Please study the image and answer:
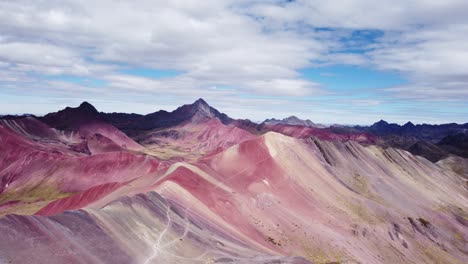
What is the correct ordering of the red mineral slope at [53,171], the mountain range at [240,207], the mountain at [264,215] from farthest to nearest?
the red mineral slope at [53,171] < the mountain range at [240,207] < the mountain at [264,215]

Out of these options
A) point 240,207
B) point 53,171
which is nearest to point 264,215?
point 240,207

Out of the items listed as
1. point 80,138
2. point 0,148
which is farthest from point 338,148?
point 80,138

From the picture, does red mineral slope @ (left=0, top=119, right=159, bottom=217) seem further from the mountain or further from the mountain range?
the mountain

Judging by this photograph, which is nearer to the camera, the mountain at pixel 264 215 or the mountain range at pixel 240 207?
the mountain at pixel 264 215

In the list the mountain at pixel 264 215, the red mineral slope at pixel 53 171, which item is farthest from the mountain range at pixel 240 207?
the red mineral slope at pixel 53 171

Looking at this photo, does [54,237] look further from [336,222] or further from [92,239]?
[336,222]

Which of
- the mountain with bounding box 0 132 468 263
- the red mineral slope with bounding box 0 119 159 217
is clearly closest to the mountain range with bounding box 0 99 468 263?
the mountain with bounding box 0 132 468 263

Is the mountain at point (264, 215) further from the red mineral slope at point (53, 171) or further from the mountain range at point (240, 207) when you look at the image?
the red mineral slope at point (53, 171)

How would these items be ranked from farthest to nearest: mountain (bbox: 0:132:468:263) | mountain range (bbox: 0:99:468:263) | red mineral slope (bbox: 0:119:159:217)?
red mineral slope (bbox: 0:119:159:217) → mountain range (bbox: 0:99:468:263) → mountain (bbox: 0:132:468:263)

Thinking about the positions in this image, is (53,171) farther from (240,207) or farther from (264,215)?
→ (264,215)
